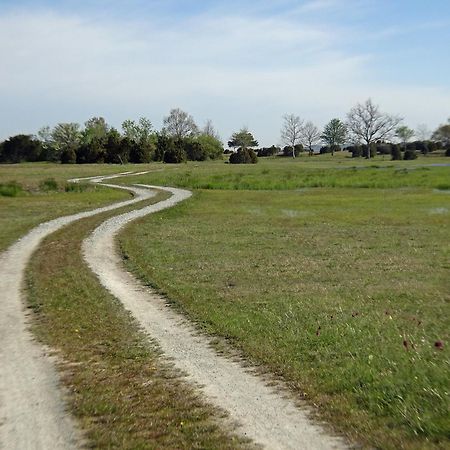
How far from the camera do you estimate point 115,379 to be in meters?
7.20

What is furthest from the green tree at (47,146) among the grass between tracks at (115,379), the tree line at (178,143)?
the grass between tracks at (115,379)

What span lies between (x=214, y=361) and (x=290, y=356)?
100 centimetres

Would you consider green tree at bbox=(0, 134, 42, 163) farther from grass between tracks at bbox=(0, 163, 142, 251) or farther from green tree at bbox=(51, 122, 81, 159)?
grass between tracks at bbox=(0, 163, 142, 251)

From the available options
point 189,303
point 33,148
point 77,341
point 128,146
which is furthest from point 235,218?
point 33,148

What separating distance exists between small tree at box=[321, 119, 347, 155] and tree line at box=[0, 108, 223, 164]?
41.5 meters

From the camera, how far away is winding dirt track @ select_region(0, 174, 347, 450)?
551 cm

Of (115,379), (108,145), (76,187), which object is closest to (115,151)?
(108,145)

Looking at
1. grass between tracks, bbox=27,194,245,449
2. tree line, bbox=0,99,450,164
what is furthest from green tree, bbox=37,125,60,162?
grass between tracks, bbox=27,194,245,449

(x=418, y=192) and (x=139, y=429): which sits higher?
(x=139, y=429)

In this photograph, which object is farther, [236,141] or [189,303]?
[236,141]

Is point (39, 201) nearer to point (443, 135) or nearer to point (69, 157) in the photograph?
point (69, 157)

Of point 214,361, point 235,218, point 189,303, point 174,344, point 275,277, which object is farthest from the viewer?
point 235,218

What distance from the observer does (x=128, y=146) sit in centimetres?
11269

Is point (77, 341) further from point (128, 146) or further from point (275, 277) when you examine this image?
point (128, 146)
